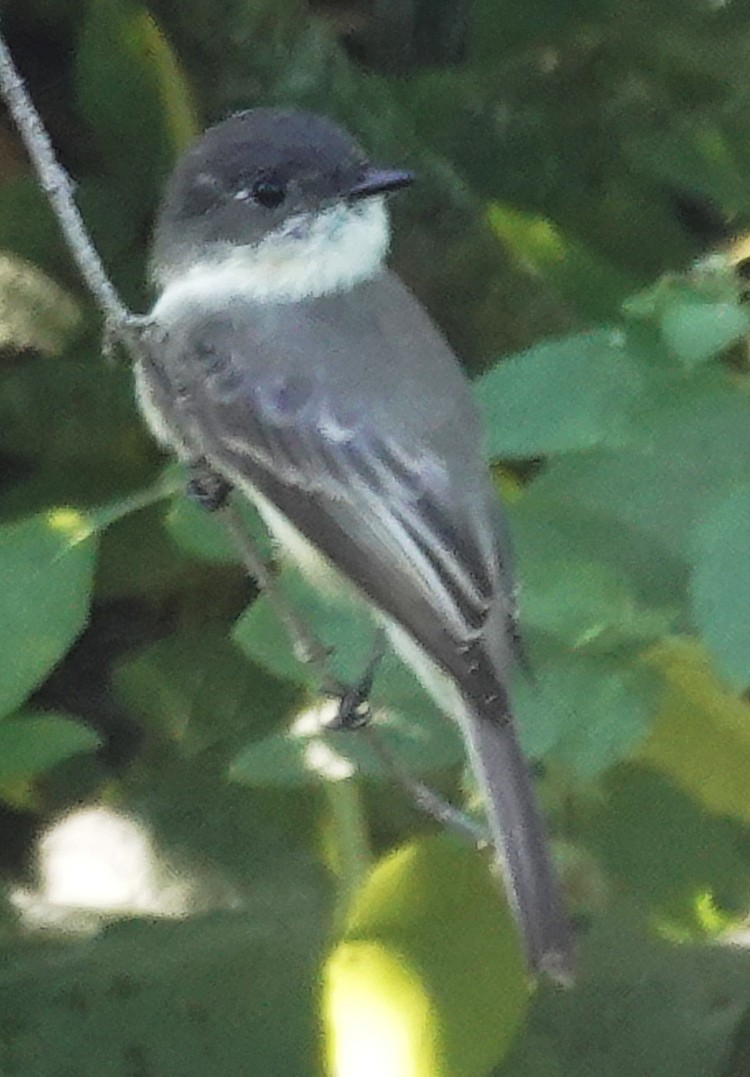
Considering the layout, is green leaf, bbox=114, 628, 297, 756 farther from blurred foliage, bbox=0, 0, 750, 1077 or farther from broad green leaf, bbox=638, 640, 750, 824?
broad green leaf, bbox=638, 640, 750, 824

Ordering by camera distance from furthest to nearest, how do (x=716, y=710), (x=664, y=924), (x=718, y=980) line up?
(x=718, y=980) < (x=664, y=924) < (x=716, y=710)

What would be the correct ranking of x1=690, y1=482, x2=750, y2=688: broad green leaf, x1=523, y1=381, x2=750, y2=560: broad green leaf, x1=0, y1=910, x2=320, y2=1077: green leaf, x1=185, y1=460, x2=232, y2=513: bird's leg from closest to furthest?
x1=690, y1=482, x2=750, y2=688: broad green leaf
x1=523, y1=381, x2=750, y2=560: broad green leaf
x1=185, y1=460, x2=232, y2=513: bird's leg
x1=0, y1=910, x2=320, y2=1077: green leaf

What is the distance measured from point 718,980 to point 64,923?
50cm

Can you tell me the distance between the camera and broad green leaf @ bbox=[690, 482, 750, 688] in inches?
28.6

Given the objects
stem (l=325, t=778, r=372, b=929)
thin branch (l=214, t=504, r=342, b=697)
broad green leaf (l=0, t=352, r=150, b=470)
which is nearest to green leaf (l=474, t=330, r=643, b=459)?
thin branch (l=214, t=504, r=342, b=697)

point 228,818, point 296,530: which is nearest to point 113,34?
point 296,530

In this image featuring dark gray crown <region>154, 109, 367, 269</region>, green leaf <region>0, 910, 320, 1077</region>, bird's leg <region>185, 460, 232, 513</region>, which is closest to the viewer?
bird's leg <region>185, 460, 232, 513</region>

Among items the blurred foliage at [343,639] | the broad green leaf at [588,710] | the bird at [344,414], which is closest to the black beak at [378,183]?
the bird at [344,414]

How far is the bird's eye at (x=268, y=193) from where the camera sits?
43.1 inches

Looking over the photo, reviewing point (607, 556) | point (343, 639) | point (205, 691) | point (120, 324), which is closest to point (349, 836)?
point (205, 691)

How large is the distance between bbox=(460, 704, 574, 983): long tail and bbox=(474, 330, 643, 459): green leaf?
15 centimetres

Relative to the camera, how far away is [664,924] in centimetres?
109

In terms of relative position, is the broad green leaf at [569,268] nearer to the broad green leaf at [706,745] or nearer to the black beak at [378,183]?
the black beak at [378,183]

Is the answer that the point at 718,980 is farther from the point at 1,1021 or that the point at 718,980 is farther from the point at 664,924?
the point at 1,1021
